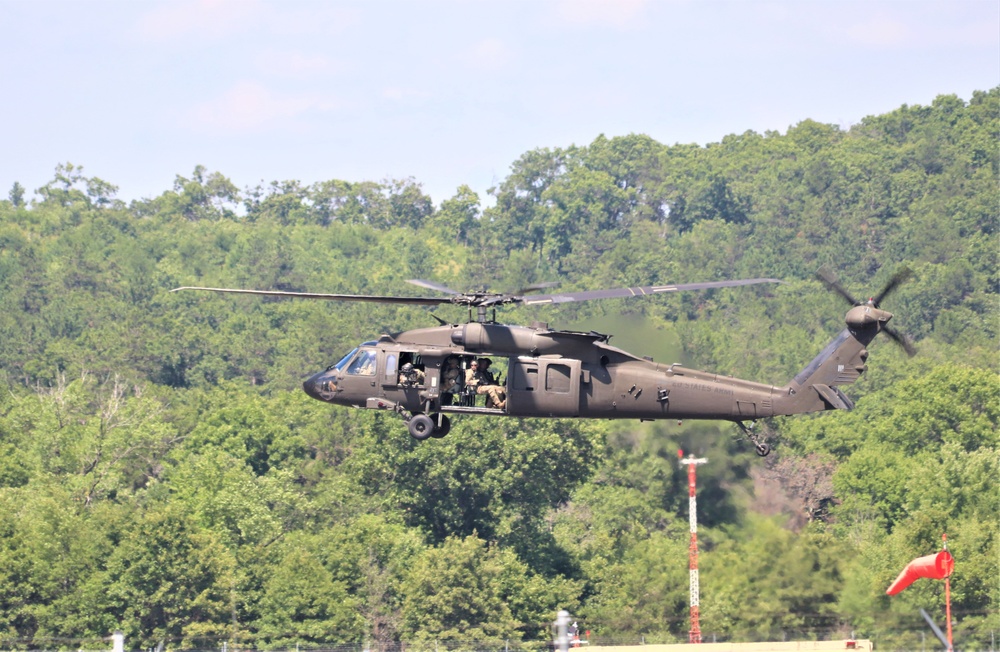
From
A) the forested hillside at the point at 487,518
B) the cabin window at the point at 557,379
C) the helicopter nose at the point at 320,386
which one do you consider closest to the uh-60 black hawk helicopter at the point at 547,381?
the cabin window at the point at 557,379

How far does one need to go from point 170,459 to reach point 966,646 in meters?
64.7

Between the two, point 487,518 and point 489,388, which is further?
point 487,518

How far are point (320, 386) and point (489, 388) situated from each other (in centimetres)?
517

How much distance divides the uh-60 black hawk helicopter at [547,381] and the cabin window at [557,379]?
0.09 feet

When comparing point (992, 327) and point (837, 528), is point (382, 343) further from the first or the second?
point (992, 327)

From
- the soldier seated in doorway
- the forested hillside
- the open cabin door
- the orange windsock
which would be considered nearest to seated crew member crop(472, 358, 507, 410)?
the soldier seated in doorway

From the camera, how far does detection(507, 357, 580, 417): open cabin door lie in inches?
1809

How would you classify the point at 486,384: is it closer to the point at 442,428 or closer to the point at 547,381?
the point at 547,381

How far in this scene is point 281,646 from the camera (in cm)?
7769

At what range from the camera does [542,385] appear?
45.9 metres

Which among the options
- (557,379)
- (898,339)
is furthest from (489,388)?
(898,339)

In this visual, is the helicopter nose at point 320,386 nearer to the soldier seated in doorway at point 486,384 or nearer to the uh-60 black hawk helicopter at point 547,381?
the uh-60 black hawk helicopter at point 547,381

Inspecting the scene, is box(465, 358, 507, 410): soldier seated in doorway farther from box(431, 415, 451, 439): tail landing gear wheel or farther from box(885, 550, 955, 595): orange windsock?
box(885, 550, 955, 595): orange windsock

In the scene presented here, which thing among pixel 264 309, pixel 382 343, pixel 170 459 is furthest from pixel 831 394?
pixel 264 309
